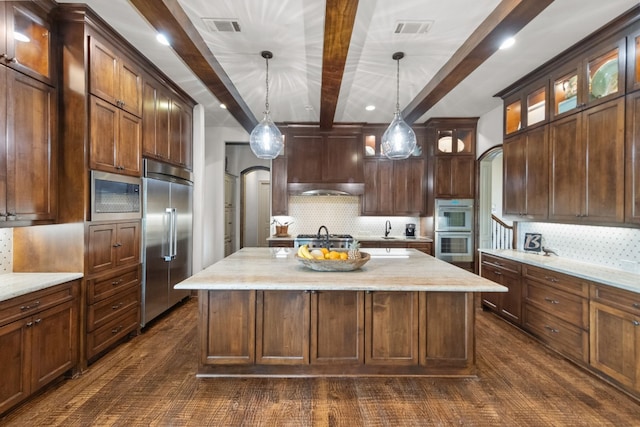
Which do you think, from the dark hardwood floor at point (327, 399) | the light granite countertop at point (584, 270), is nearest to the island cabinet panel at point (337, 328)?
the dark hardwood floor at point (327, 399)

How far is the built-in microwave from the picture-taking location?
2.66 m

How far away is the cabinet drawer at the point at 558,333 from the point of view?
262 centimetres

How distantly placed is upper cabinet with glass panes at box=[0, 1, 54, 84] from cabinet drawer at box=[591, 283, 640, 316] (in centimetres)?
474

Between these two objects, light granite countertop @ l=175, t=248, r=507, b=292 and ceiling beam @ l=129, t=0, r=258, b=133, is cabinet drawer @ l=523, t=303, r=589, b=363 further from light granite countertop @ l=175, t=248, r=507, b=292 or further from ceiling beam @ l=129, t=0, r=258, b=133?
ceiling beam @ l=129, t=0, r=258, b=133

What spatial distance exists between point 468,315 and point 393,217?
3476 mm

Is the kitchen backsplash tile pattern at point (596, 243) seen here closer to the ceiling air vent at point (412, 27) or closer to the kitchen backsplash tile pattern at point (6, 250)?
the ceiling air vent at point (412, 27)

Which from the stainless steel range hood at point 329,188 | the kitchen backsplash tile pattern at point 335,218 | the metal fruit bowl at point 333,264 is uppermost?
the stainless steel range hood at point 329,188

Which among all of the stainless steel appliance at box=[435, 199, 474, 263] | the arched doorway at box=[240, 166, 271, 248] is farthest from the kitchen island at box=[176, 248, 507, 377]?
the arched doorway at box=[240, 166, 271, 248]

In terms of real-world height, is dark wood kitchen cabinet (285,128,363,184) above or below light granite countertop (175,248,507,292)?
above

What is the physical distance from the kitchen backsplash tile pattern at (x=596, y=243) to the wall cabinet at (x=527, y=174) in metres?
0.35

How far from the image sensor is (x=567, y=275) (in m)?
2.79

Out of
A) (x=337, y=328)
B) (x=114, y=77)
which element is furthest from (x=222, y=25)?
(x=337, y=328)

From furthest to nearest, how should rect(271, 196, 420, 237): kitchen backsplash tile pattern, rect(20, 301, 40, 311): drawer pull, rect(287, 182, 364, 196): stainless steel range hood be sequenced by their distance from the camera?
rect(271, 196, 420, 237): kitchen backsplash tile pattern → rect(287, 182, 364, 196): stainless steel range hood → rect(20, 301, 40, 311): drawer pull

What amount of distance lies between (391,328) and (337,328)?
438mm
